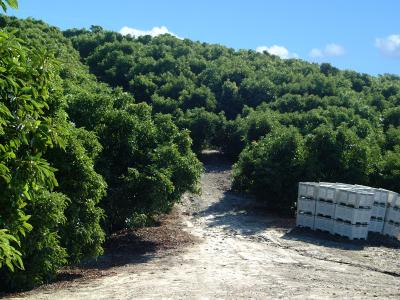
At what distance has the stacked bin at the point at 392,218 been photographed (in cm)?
2013

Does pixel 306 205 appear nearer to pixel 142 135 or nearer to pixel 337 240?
pixel 337 240

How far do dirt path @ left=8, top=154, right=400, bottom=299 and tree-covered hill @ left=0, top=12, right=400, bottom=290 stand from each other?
5.20 ft

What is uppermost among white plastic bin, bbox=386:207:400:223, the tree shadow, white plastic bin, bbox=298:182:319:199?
white plastic bin, bbox=298:182:319:199

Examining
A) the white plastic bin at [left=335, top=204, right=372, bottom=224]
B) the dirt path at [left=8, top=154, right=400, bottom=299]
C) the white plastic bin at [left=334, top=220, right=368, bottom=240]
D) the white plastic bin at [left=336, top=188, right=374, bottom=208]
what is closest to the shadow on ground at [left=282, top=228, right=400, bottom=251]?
the dirt path at [left=8, top=154, right=400, bottom=299]

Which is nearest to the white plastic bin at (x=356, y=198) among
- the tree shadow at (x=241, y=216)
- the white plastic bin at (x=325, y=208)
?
the white plastic bin at (x=325, y=208)

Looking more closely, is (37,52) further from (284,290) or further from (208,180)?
(208,180)

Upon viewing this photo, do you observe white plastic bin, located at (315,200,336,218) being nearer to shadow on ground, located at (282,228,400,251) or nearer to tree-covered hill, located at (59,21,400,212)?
shadow on ground, located at (282,228,400,251)

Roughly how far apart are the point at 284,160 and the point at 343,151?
9.72ft

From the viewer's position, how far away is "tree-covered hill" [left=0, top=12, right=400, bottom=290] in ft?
20.6

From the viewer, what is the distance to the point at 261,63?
59594mm

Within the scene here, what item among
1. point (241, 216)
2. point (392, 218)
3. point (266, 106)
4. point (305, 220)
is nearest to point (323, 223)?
point (305, 220)

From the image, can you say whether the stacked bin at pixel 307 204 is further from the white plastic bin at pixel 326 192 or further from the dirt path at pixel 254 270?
the dirt path at pixel 254 270

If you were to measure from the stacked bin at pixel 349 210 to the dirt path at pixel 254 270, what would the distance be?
0.69 meters

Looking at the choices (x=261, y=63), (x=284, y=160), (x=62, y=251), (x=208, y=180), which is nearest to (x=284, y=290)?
(x=62, y=251)
